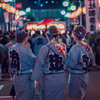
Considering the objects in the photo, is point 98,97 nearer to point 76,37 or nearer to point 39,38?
point 76,37

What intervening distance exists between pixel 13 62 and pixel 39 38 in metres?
5.36

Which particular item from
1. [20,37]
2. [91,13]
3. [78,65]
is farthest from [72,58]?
[91,13]

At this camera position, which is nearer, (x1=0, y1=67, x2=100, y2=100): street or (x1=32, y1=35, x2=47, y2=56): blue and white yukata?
(x1=0, y1=67, x2=100, y2=100): street

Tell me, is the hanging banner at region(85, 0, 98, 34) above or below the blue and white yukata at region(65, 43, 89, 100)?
above

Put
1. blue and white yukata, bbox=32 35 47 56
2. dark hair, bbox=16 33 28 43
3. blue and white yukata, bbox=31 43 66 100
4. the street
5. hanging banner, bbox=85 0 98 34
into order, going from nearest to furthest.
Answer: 1. blue and white yukata, bbox=31 43 66 100
2. dark hair, bbox=16 33 28 43
3. the street
4. blue and white yukata, bbox=32 35 47 56
5. hanging banner, bbox=85 0 98 34

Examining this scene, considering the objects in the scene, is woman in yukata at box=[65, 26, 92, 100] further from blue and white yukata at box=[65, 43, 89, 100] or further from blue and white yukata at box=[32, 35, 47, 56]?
blue and white yukata at box=[32, 35, 47, 56]

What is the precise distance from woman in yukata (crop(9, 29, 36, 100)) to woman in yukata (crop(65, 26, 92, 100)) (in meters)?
0.80

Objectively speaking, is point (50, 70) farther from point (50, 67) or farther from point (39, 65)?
point (39, 65)

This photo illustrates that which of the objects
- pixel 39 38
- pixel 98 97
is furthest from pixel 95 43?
pixel 98 97

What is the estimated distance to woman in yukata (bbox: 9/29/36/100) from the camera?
4.32 m

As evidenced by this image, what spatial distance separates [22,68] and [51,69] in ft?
2.13

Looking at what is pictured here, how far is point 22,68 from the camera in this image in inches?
170

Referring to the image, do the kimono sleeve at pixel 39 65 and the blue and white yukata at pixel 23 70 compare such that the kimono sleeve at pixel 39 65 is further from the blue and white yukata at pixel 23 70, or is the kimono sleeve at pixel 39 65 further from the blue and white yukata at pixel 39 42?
the blue and white yukata at pixel 39 42

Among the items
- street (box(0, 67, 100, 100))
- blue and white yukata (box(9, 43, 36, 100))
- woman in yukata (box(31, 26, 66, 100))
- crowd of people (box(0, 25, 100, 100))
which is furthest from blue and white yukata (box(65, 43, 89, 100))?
street (box(0, 67, 100, 100))
